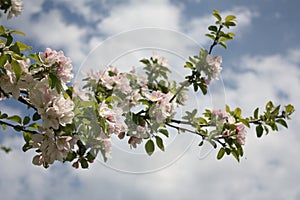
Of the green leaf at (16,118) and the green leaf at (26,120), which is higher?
the green leaf at (16,118)

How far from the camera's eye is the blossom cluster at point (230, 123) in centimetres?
226

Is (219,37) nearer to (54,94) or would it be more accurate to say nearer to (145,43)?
(145,43)

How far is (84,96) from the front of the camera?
6.33 feet

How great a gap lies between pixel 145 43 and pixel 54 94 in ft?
3.12

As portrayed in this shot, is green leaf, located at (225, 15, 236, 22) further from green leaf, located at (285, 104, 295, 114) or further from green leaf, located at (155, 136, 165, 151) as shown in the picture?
green leaf, located at (155, 136, 165, 151)

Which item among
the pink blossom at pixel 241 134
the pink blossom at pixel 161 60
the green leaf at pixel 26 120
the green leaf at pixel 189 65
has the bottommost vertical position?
the green leaf at pixel 26 120

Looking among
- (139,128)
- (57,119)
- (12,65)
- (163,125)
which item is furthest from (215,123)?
(12,65)

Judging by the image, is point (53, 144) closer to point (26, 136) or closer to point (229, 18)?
point (26, 136)

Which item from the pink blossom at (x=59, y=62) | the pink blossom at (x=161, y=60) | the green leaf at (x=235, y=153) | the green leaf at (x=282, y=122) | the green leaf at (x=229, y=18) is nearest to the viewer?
the pink blossom at (x=59, y=62)

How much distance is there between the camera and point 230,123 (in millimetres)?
2342

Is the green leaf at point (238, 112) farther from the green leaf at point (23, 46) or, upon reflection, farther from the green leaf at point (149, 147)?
the green leaf at point (23, 46)

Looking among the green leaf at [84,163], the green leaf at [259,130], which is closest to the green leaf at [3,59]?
the green leaf at [84,163]

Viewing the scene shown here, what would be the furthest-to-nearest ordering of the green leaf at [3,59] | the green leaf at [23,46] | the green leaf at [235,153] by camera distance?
the green leaf at [235,153] → the green leaf at [23,46] → the green leaf at [3,59]

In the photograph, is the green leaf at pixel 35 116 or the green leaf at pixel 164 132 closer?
the green leaf at pixel 35 116
